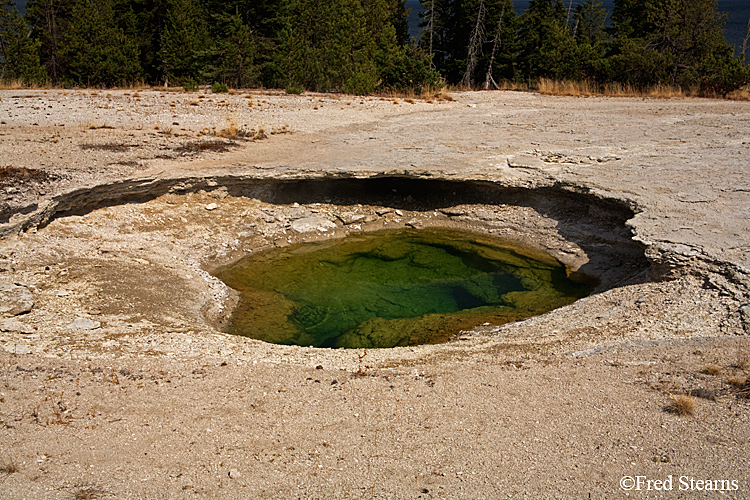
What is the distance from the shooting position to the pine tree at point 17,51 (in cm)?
2659

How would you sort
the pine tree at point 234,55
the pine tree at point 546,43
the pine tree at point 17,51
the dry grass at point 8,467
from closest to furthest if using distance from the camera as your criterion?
the dry grass at point 8,467, the pine tree at point 234,55, the pine tree at point 17,51, the pine tree at point 546,43

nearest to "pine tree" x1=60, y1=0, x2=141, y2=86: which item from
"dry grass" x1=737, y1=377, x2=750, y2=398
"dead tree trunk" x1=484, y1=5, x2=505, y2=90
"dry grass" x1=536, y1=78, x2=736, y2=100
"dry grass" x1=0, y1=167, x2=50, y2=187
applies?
"dry grass" x1=0, y1=167, x2=50, y2=187

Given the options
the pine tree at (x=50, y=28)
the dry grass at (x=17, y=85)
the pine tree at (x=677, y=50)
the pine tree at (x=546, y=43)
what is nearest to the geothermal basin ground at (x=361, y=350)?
the dry grass at (x=17, y=85)

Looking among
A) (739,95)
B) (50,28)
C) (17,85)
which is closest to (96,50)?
(17,85)

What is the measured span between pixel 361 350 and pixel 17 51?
2770 cm

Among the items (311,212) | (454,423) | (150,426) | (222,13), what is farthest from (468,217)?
(222,13)

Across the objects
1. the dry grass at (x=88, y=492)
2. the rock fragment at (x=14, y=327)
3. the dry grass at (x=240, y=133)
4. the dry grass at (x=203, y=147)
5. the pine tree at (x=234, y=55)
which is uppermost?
the pine tree at (x=234, y=55)

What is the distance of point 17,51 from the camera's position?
2712 centimetres

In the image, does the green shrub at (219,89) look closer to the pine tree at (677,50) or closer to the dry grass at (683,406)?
the pine tree at (677,50)

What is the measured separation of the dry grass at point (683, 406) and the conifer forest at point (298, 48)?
21.5 meters

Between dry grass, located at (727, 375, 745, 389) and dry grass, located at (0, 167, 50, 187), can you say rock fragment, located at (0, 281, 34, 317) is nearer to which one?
dry grass, located at (0, 167, 50, 187)

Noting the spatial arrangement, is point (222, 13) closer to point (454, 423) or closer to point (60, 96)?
point (60, 96)

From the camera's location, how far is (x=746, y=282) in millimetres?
8102

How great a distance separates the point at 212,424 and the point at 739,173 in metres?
12.0
